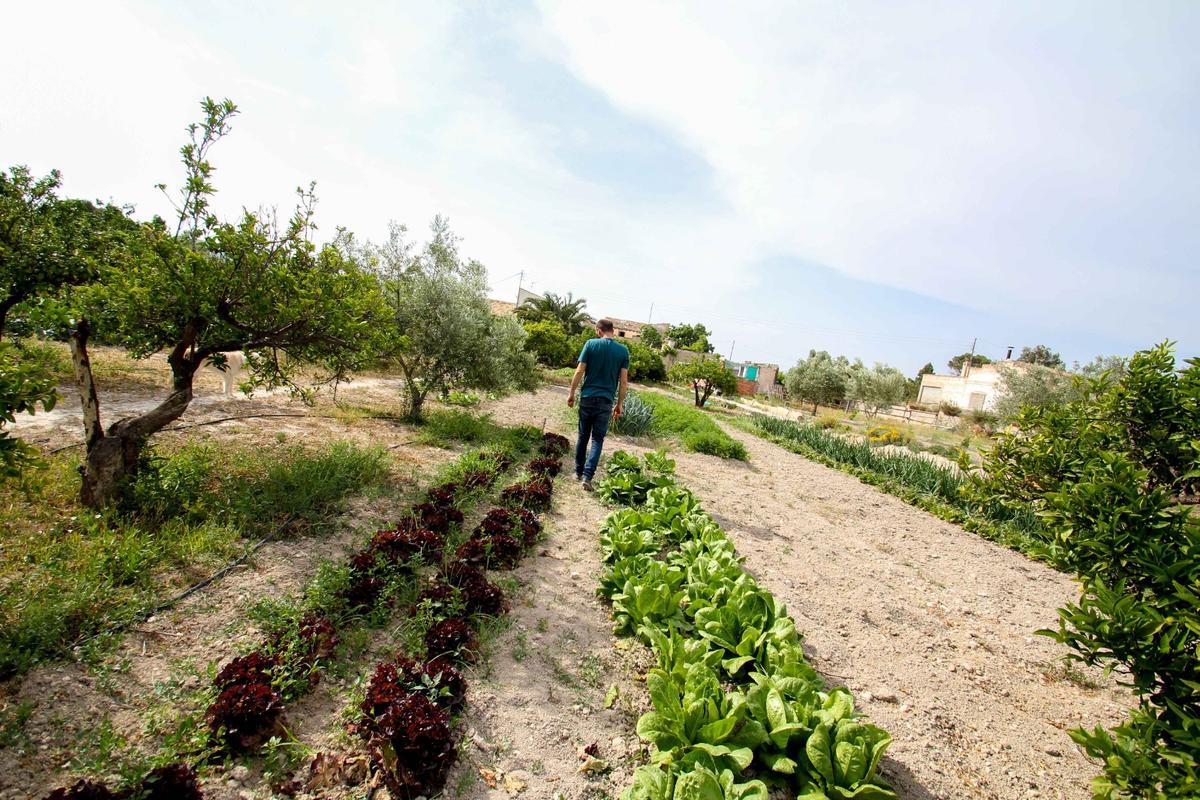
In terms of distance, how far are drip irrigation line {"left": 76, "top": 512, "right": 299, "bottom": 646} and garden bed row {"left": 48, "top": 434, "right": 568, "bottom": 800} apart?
629 millimetres

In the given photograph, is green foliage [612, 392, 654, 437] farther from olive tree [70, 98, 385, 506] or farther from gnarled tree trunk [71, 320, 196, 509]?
gnarled tree trunk [71, 320, 196, 509]

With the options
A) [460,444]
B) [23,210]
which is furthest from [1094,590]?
[23,210]

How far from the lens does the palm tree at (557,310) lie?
32.9 m

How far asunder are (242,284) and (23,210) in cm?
455

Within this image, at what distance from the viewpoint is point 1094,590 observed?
6.45 ft

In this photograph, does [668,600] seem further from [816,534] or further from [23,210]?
[23,210]

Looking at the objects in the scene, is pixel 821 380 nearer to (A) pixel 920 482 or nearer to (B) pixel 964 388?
(B) pixel 964 388

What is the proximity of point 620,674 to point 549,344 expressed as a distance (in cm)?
2205

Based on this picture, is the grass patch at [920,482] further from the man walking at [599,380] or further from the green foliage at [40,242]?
the green foliage at [40,242]

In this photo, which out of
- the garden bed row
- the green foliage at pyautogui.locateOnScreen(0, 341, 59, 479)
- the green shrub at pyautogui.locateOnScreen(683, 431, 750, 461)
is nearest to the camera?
the garden bed row

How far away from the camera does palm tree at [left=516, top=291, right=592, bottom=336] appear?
108ft

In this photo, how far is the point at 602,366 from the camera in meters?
5.99

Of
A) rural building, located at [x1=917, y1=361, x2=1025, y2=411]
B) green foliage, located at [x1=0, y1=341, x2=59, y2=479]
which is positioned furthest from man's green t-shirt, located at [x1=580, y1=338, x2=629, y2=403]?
rural building, located at [x1=917, y1=361, x2=1025, y2=411]

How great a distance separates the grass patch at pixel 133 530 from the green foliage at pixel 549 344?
19.2m
